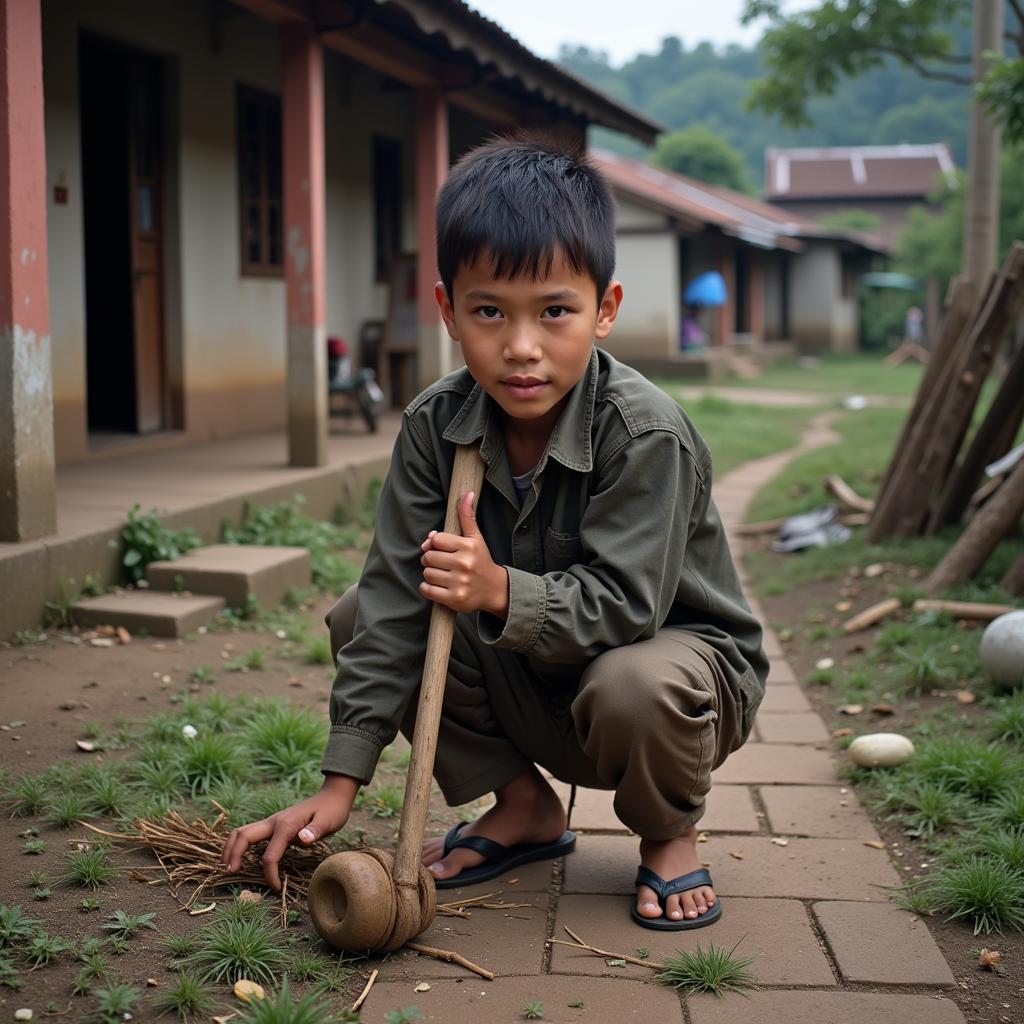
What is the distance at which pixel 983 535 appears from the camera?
4.95 meters

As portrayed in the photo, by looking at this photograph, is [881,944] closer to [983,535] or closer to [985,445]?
[983,535]

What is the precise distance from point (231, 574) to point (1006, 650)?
2.81m

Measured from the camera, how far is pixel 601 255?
2.44 metres

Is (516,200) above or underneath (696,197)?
underneath

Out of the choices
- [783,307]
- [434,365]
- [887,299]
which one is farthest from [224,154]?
[887,299]

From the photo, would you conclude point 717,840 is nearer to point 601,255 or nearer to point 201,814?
point 201,814

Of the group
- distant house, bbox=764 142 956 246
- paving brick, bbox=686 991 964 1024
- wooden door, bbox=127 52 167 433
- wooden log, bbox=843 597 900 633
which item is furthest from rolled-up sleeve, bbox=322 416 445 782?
distant house, bbox=764 142 956 246

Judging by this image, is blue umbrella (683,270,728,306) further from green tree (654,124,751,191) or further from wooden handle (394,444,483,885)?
wooden handle (394,444,483,885)

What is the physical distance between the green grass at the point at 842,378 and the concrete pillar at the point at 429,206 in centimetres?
1097

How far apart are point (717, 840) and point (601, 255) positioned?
4.70 ft

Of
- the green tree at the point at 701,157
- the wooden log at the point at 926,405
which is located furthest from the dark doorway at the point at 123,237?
the green tree at the point at 701,157

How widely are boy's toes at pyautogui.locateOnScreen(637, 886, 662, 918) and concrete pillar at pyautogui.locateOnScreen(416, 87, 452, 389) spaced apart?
6630 millimetres

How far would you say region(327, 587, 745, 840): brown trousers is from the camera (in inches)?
93.0

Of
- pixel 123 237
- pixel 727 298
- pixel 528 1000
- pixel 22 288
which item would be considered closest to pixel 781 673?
pixel 528 1000
